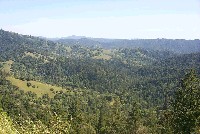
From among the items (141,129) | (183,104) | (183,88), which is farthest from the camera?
(141,129)

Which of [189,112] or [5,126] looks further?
[189,112]

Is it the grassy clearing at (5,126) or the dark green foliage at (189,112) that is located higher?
the grassy clearing at (5,126)

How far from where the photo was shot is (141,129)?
4198 inches

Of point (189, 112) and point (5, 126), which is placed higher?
point (5, 126)

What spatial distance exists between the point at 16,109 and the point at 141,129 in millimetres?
82750

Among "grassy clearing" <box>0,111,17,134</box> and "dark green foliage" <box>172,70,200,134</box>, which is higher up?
"grassy clearing" <box>0,111,17,134</box>

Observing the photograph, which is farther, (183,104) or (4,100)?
(4,100)

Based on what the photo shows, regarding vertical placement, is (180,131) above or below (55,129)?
below

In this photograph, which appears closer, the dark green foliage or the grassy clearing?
the grassy clearing

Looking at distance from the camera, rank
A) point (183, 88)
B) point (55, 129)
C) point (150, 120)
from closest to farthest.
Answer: point (55, 129) < point (183, 88) < point (150, 120)

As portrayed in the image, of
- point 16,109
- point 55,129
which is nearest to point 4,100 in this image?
point 16,109

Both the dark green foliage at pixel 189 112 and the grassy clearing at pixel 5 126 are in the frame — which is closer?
the grassy clearing at pixel 5 126

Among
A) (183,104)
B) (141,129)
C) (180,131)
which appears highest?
(183,104)

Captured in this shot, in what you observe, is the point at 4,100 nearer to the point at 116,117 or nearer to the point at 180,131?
the point at 116,117
